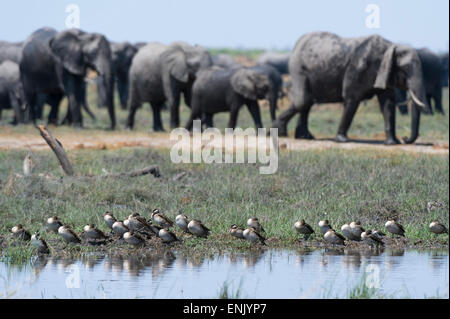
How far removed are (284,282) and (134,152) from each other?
9622 millimetres

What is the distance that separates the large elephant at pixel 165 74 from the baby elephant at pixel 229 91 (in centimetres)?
87

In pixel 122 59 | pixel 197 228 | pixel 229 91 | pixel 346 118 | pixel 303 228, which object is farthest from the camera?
pixel 122 59

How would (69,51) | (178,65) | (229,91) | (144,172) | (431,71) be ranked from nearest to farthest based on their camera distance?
(144,172) → (229,91) → (69,51) → (178,65) → (431,71)

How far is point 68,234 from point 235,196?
3.98m

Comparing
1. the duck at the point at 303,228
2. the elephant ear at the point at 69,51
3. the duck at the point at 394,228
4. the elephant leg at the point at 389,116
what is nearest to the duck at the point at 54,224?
the duck at the point at 303,228

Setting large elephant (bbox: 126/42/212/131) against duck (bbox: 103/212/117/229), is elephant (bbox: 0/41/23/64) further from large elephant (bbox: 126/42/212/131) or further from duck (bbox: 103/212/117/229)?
duck (bbox: 103/212/117/229)

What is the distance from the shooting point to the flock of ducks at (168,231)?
1128 centimetres

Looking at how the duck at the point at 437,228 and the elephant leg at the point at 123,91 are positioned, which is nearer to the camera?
the duck at the point at 437,228

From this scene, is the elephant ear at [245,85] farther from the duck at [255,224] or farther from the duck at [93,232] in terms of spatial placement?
the duck at [93,232]

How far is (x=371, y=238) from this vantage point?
11.7 meters

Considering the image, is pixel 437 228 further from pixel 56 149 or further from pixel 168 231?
pixel 56 149

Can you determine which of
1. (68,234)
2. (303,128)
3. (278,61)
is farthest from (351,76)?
(278,61)

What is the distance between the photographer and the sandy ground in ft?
67.7

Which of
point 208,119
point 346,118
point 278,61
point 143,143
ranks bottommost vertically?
point 278,61
